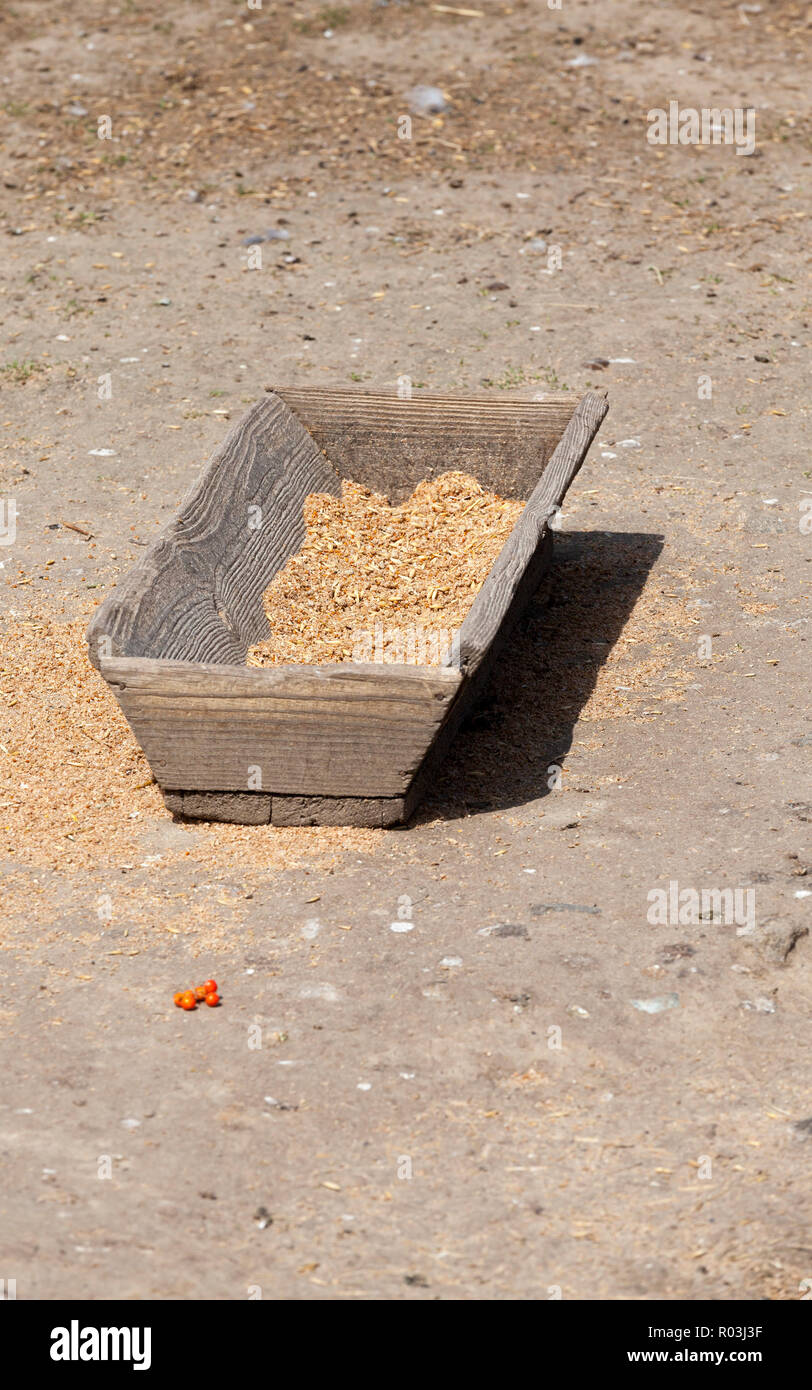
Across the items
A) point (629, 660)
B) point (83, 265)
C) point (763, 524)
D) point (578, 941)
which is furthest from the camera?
point (83, 265)

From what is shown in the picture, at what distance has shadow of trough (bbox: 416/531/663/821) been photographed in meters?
4.98

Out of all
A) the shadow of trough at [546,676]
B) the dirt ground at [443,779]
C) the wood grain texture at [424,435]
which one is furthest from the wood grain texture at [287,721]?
the wood grain texture at [424,435]

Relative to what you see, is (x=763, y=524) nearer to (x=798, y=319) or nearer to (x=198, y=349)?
(x=798, y=319)

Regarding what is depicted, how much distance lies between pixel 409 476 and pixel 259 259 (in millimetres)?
3440

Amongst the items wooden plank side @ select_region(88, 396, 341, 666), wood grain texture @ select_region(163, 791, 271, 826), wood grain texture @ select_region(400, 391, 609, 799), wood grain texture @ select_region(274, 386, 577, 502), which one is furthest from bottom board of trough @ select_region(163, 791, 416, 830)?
wood grain texture @ select_region(274, 386, 577, 502)

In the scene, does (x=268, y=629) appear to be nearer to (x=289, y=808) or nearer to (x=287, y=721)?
(x=289, y=808)

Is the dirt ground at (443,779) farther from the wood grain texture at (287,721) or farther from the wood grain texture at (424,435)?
the wood grain texture at (424,435)

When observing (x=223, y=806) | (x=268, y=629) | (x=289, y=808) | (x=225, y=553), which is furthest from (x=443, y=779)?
(x=225, y=553)

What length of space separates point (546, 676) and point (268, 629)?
0.99 metres

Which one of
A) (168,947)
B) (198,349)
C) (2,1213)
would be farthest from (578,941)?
(198,349)

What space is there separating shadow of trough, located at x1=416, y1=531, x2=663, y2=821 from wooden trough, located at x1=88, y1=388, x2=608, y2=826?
11cm

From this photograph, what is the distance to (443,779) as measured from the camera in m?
5.01

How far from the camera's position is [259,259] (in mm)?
9312

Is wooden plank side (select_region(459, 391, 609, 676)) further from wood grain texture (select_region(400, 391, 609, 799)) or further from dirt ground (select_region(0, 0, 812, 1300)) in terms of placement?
dirt ground (select_region(0, 0, 812, 1300))
